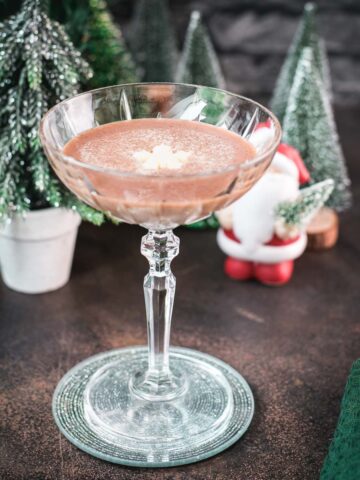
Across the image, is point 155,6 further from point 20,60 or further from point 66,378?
point 66,378

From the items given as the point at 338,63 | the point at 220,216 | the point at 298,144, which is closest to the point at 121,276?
the point at 220,216

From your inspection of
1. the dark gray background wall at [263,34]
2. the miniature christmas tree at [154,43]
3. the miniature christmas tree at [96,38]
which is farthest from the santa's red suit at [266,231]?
the dark gray background wall at [263,34]

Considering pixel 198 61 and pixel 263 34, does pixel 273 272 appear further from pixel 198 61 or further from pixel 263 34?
pixel 263 34

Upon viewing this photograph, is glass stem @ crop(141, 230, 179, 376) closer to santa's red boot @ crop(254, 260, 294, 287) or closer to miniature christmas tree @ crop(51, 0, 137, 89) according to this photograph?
santa's red boot @ crop(254, 260, 294, 287)

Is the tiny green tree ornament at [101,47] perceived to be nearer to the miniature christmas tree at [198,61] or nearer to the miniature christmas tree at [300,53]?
the miniature christmas tree at [198,61]

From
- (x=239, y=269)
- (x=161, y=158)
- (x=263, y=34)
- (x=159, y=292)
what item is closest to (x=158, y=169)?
(x=161, y=158)

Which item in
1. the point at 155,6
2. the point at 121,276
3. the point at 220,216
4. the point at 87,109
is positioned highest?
the point at 87,109

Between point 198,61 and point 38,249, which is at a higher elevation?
point 198,61
